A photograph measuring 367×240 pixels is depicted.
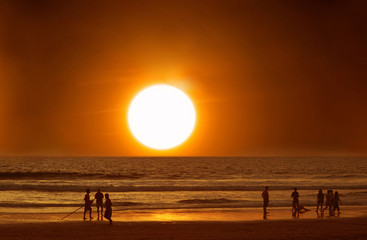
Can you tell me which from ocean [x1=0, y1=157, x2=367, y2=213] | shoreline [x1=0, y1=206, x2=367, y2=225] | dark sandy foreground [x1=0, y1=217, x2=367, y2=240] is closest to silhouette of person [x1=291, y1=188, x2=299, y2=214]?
shoreline [x1=0, y1=206, x2=367, y2=225]

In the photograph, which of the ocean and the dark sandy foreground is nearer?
the dark sandy foreground

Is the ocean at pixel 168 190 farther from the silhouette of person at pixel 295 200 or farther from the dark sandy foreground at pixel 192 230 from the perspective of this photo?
the dark sandy foreground at pixel 192 230

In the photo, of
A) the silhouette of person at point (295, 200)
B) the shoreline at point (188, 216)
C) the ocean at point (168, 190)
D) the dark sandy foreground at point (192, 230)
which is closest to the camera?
the dark sandy foreground at point (192, 230)

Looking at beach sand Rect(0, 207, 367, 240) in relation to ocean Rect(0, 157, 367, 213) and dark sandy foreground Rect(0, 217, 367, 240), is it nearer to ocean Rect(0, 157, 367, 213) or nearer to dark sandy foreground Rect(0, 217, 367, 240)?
dark sandy foreground Rect(0, 217, 367, 240)

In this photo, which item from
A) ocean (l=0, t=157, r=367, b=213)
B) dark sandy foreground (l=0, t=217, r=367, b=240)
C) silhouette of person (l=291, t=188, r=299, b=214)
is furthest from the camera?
ocean (l=0, t=157, r=367, b=213)

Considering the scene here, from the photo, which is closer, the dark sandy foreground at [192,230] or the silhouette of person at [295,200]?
the dark sandy foreground at [192,230]

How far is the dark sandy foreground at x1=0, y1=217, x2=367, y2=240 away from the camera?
794 inches

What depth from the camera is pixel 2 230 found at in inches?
843

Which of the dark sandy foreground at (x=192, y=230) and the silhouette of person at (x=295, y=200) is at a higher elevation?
the silhouette of person at (x=295, y=200)

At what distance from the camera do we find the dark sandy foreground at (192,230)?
66.2ft

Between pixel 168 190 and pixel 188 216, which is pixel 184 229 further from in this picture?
pixel 168 190

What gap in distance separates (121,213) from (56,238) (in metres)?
10.6

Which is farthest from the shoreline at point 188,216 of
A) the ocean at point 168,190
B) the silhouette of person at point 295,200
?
the ocean at point 168,190

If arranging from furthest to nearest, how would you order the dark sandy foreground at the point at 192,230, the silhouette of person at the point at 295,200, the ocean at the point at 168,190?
the ocean at the point at 168,190
the silhouette of person at the point at 295,200
the dark sandy foreground at the point at 192,230
